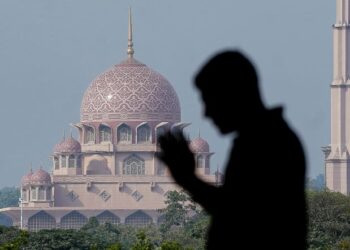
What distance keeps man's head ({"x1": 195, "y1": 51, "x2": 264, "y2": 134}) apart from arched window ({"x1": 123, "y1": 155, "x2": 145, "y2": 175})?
115071 mm

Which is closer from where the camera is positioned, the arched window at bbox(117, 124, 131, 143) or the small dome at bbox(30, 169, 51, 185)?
the small dome at bbox(30, 169, 51, 185)

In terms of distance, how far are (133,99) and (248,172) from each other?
114358mm

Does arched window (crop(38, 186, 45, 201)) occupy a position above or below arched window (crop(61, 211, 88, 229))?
above

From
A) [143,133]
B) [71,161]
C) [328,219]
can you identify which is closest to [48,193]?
[71,161]

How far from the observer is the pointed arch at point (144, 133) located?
119000 millimetres

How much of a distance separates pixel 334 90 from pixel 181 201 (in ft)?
46.3

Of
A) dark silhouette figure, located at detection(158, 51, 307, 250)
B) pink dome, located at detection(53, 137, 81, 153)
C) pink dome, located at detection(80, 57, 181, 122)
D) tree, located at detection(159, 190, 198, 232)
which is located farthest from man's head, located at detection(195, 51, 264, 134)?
pink dome, located at detection(80, 57, 181, 122)

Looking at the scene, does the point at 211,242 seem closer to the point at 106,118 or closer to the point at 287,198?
the point at 287,198

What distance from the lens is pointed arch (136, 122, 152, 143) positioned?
119000 mm

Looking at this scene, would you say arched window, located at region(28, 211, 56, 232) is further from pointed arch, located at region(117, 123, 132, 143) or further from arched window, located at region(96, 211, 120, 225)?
pointed arch, located at region(117, 123, 132, 143)

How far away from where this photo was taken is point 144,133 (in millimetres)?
119438

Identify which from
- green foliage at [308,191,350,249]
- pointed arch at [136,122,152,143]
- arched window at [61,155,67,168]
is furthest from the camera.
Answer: arched window at [61,155,67,168]

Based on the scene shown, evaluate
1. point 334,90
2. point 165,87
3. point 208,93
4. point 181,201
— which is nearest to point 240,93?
point 208,93

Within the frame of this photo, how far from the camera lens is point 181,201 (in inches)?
4070
